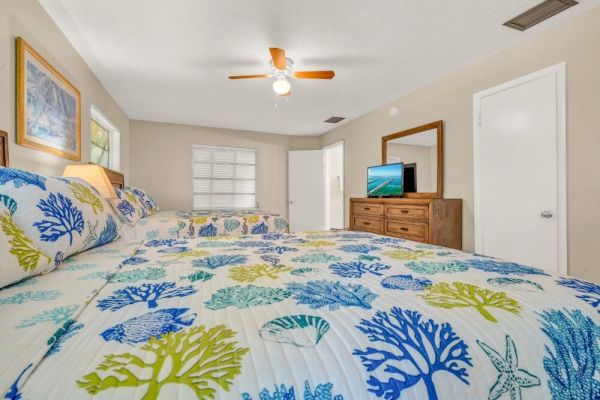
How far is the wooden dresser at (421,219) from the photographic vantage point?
3.07m

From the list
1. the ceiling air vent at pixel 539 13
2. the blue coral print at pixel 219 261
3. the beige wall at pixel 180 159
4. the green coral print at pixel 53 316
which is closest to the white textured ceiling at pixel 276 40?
the ceiling air vent at pixel 539 13

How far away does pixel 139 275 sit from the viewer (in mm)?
951

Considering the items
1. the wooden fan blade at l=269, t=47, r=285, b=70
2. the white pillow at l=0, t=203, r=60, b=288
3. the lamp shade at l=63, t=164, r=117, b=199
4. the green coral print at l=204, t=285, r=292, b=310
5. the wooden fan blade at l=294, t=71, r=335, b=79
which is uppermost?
the wooden fan blade at l=269, t=47, r=285, b=70

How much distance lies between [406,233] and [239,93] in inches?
112

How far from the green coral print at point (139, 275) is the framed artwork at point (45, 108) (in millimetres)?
1661

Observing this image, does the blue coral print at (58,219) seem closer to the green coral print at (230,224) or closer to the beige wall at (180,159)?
the green coral print at (230,224)

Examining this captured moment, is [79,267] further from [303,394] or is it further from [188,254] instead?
[303,394]

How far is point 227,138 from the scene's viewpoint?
579cm

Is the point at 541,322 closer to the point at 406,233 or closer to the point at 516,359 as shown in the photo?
the point at 516,359

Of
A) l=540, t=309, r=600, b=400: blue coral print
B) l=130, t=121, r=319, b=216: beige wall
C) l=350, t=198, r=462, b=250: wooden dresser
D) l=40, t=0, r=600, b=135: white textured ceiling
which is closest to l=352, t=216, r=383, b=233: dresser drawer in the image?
l=350, t=198, r=462, b=250: wooden dresser

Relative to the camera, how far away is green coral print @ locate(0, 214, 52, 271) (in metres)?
0.80

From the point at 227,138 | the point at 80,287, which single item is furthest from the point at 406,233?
the point at 227,138

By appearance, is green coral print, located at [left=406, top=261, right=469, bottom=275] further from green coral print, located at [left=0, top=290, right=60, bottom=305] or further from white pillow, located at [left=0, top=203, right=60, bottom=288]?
white pillow, located at [left=0, top=203, right=60, bottom=288]

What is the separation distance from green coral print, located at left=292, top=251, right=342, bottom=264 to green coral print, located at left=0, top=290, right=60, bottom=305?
77 cm
